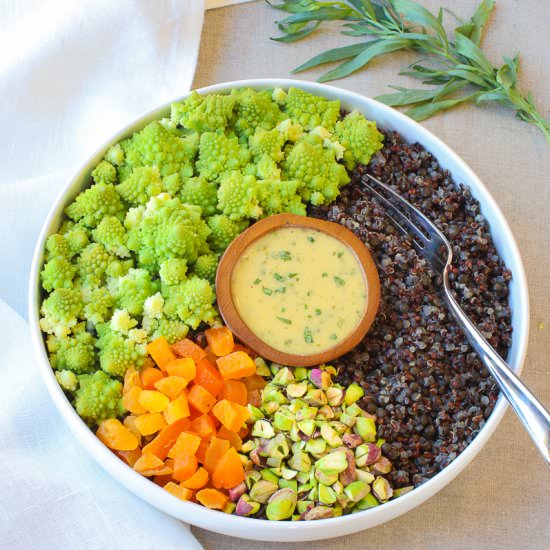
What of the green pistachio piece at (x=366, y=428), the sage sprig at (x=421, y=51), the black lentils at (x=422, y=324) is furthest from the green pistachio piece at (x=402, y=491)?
the sage sprig at (x=421, y=51)

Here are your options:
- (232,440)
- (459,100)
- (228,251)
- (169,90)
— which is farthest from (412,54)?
(232,440)

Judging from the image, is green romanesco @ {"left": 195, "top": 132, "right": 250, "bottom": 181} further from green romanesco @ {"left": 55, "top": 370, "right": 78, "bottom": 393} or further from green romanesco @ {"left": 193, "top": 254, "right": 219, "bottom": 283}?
green romanesco @ {"left": 55, "top": 370, "right": 78, "bottom": 393}

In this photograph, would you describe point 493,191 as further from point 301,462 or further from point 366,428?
point 301,462

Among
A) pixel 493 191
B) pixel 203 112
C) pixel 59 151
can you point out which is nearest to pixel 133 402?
pixel 203 112

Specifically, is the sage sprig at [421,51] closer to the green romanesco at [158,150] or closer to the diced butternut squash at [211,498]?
the green romanesco at [158,150]

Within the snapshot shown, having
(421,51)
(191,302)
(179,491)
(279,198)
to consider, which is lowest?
(179,491)

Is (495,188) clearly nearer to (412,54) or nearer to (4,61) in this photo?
(412,54)

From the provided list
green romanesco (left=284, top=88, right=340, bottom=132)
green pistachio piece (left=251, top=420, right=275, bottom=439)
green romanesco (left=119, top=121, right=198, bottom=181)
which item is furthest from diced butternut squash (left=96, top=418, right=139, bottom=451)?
green romanesco (left=284, top=88, right=340, bottom=132)
